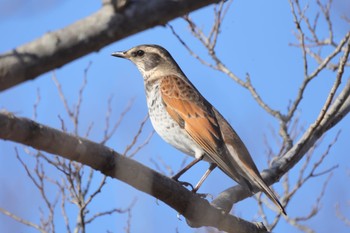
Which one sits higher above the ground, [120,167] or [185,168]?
[185,168]

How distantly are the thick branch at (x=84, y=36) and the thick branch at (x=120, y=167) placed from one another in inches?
29.8

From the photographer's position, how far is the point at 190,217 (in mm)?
5242

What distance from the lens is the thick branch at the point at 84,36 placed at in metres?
2.56

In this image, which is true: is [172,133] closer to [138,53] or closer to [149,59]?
[149,59]

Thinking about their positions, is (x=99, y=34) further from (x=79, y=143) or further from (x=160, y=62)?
(x=160, y=62)

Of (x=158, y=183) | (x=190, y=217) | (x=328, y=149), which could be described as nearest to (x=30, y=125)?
(x=158, y=183)

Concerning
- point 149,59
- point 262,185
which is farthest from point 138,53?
point 262,185

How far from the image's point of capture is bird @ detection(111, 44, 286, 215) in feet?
22.4

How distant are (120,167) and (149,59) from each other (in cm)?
488

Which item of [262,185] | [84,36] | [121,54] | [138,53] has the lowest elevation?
[84,36]

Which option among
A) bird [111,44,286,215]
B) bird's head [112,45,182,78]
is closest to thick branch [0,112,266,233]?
bird [111,44,286,215]

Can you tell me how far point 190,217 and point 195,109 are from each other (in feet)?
8.58

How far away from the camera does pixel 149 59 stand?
8898mm

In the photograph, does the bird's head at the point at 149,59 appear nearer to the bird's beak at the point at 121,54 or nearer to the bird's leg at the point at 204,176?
the bird's beak at the point at 121,54
